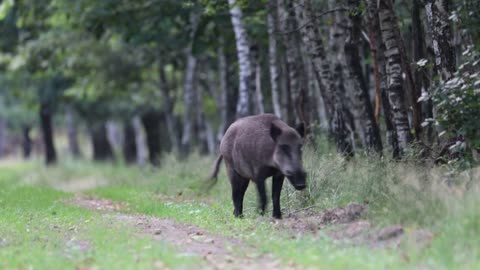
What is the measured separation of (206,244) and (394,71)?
603cm

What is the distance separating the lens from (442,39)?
1393 centimetres

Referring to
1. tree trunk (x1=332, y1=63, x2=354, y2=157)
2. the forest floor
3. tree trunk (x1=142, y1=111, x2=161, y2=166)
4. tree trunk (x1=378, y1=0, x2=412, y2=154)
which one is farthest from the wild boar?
tree trunk (x1=142, y1=111, x2=161, y2=166)

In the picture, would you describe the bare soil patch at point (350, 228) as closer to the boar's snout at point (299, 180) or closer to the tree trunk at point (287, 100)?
the boar's snout at point (299, 180)

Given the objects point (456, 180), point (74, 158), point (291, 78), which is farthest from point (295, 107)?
point (74, 158)

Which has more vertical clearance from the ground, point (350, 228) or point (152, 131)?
point (152, 131)

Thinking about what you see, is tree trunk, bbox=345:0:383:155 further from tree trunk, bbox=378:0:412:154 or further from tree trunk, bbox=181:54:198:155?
tree trunk, bbox=181:54:198:155

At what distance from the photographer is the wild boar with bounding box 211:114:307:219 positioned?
12.9 metres

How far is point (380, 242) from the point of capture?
10.5m

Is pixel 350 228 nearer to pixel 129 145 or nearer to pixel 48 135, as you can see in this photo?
pixel 48 135

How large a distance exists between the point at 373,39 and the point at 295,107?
16.4ft

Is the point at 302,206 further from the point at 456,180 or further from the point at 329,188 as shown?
the point at 456,180

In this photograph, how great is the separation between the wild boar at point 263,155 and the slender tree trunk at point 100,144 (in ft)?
136

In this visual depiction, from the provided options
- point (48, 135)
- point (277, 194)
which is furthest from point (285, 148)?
point (48, 135)

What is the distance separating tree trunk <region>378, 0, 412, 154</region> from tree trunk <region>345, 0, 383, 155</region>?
184 centimetres
